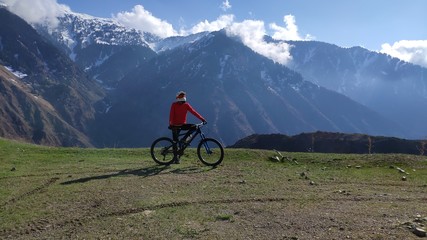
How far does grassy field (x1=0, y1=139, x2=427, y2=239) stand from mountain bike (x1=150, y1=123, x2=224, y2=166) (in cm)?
70

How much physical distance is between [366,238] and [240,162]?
14029 mm

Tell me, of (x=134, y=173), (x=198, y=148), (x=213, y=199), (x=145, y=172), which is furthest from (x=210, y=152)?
(x=213, y=199)

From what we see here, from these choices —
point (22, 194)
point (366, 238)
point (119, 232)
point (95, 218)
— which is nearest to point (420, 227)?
point (366, 238)

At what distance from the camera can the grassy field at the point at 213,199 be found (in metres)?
12.0

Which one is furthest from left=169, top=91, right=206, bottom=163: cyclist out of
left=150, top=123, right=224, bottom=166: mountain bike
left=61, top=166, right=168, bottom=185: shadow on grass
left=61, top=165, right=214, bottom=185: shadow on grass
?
left=61, top=166, right=168, bottom=185: shadow on grass

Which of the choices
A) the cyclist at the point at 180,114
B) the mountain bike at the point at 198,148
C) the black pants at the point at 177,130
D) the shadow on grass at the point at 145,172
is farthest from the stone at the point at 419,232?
the black pants at the point at 177,130

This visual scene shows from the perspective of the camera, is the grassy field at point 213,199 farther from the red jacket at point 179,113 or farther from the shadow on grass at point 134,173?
the red jacket at point 179,113

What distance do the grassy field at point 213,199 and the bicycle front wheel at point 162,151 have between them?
32.1 inches

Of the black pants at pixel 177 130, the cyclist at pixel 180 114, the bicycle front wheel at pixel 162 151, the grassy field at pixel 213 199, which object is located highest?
the cyclist at pixel 180 114

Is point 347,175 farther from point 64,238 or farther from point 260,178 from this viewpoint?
point 64,238

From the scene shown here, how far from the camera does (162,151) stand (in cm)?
2356

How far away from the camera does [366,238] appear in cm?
1096

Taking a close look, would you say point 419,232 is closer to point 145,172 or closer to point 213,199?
point 213,199

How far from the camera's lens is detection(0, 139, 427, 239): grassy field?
12000 mm
